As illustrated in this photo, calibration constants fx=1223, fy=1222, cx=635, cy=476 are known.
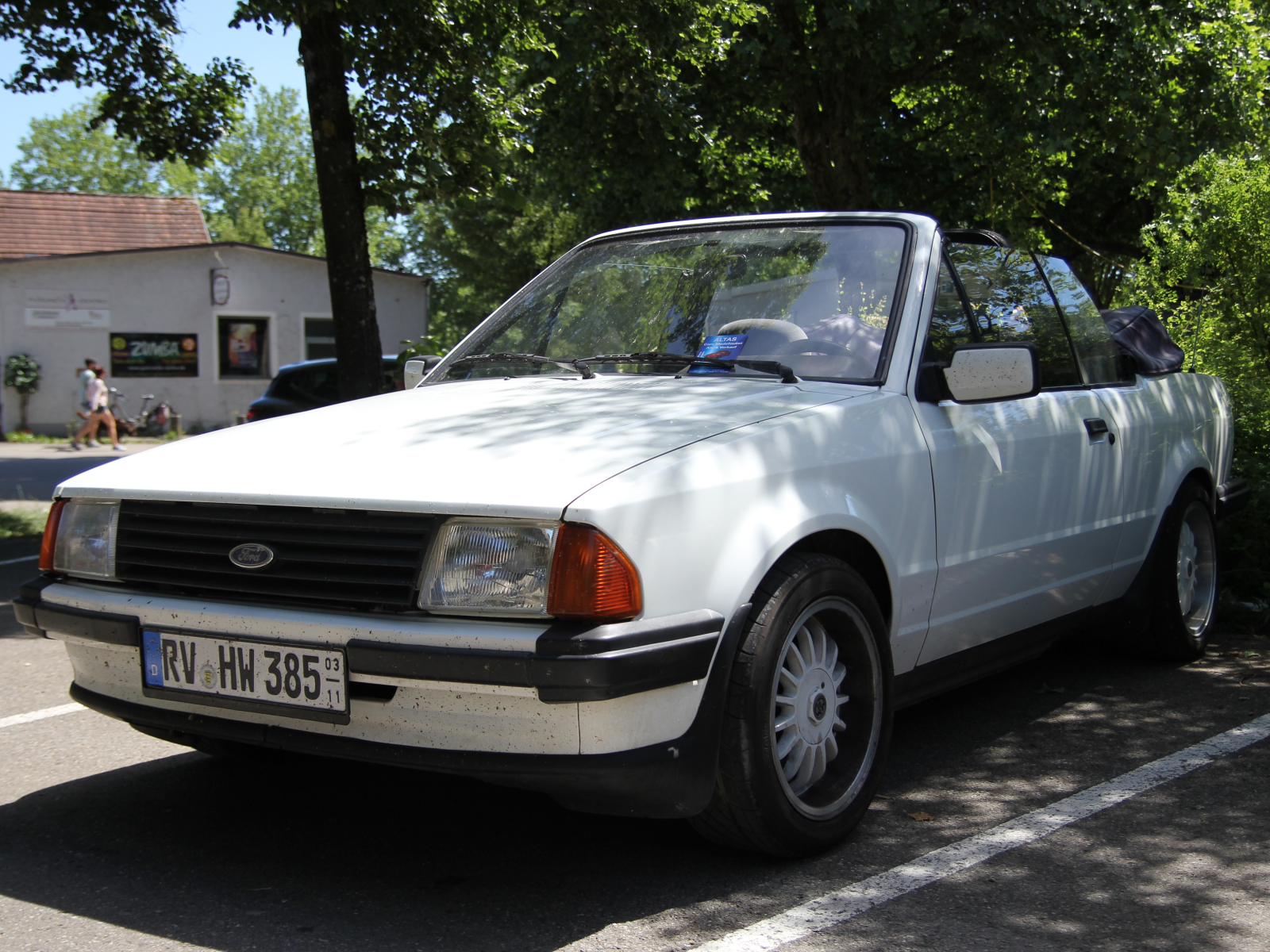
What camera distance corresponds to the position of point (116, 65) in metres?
11.4

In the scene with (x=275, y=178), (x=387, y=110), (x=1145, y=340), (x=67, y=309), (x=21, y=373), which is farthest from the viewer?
(x=275, y=178)

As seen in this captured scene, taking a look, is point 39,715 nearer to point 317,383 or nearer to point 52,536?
point 52,536

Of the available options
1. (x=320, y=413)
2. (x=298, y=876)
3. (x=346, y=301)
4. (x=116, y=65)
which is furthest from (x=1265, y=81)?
A: (x=298, y=876)

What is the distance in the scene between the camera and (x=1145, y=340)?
545 cm

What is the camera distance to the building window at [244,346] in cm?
2831

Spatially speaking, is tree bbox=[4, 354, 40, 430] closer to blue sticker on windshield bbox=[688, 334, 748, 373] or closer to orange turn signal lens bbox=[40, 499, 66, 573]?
orange turn signal lens bbox=[40, 499, 66, 573]

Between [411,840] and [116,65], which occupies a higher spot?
[116,65]

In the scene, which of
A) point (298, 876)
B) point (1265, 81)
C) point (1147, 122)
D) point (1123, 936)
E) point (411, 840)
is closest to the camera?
point (1123, 936)

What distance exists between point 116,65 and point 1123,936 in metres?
11.6

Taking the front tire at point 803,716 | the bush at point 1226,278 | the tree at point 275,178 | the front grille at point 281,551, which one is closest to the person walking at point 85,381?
the bush at point 1226,278

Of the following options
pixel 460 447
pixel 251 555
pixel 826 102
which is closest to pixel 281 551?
pixel 251 555

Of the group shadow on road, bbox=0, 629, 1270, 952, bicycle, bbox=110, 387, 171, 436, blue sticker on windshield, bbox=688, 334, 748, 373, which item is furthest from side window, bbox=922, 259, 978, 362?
bicycle, bbox=110, 387, 171, 436

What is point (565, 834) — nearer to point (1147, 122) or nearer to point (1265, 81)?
point (1147, 122)

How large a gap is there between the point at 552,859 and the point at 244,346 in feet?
89.3
